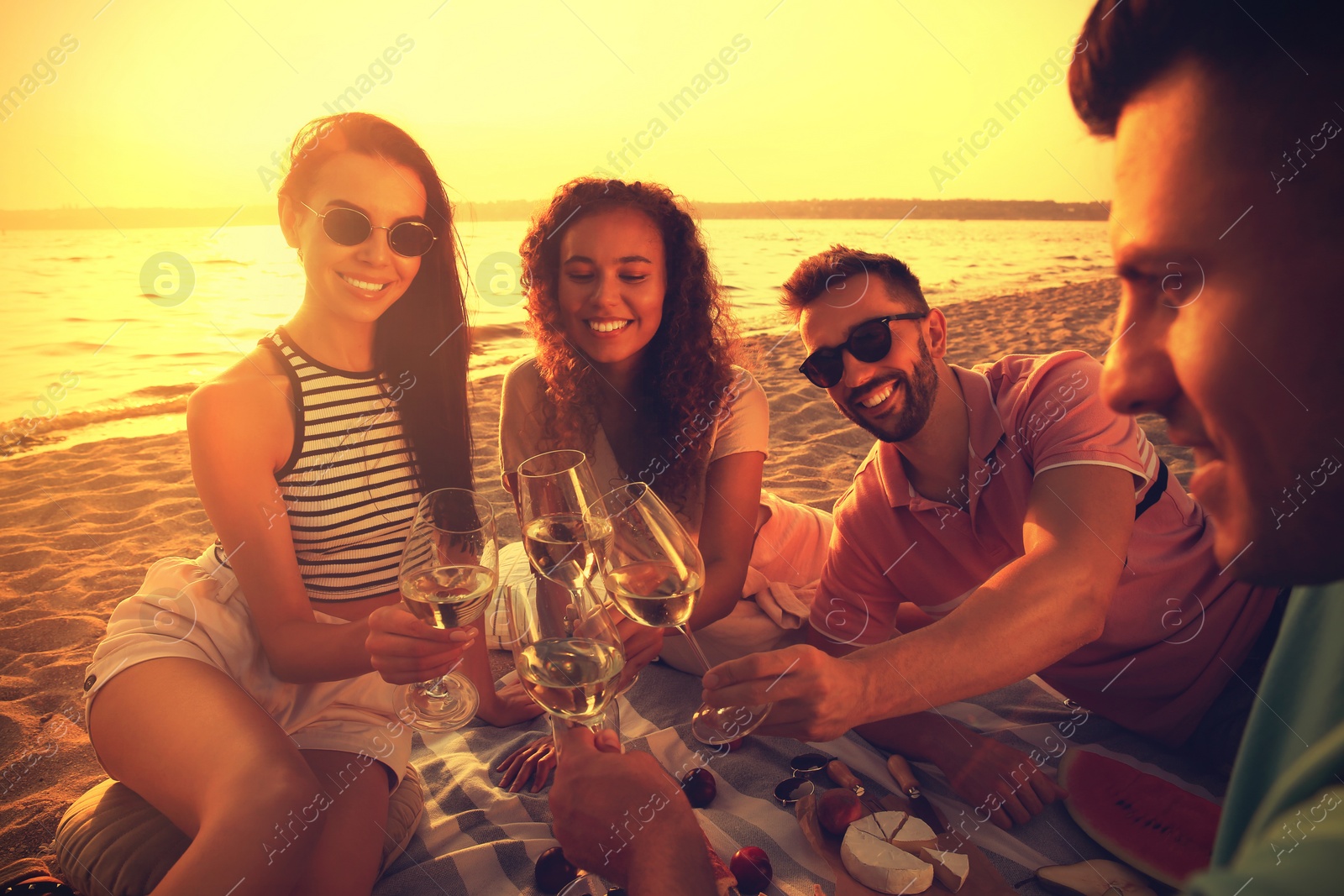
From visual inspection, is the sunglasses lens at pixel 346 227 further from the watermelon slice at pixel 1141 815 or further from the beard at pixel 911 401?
the watermelon slice at pixel 1141 815

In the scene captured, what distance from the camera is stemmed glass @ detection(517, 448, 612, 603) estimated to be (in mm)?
1898

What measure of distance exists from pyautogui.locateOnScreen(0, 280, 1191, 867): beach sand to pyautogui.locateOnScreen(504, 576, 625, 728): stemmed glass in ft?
7.44

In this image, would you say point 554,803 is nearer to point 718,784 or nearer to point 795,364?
point 718,784

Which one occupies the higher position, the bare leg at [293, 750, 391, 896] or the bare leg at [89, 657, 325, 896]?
the bare leg at [89, 657, 325, 896]

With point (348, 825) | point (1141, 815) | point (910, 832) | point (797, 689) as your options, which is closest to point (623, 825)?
point (797, 689)

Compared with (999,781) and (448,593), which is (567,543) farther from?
(999,781)

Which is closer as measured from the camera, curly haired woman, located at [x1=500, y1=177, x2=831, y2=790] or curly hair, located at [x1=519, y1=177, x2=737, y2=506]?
curly haired woman, located at [x1=500, y1=177, x2=831, y2=790]

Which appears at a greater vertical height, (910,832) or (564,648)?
(564,648)

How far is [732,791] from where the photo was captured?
8.46 ft

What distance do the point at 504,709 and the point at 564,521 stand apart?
1483mm

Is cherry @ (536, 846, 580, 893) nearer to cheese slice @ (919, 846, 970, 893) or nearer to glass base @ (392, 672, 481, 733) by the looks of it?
glass base @ (392, 672, 481, 733)

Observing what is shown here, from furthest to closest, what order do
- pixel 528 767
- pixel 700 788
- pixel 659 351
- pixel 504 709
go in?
pixel 659 351 < pixel 504 709 < pixel 528 767 < pixel 700 788

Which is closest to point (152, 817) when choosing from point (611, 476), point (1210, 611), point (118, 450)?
point (611, 476)

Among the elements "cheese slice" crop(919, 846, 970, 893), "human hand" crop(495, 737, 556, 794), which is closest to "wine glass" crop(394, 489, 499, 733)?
"human hand" crop(495, 737, 556, 794)
